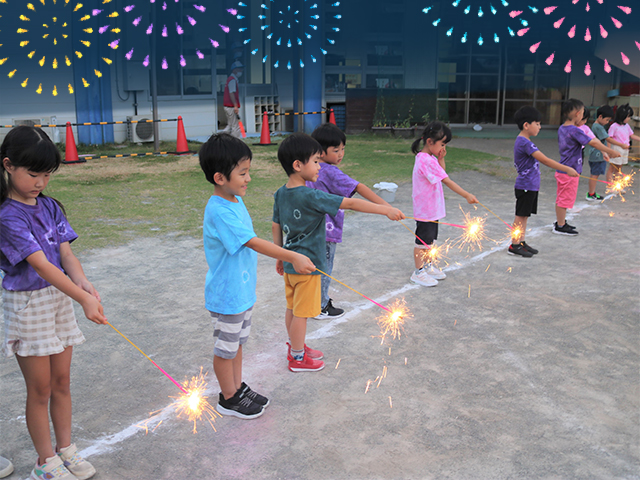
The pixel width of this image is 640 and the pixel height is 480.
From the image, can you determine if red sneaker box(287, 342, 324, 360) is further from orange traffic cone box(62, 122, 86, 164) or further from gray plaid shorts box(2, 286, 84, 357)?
orange traffic cone box(62, 122, 86, 164)

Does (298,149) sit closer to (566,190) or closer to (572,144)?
(566,190)

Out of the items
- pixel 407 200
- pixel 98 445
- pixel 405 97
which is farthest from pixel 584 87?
pixel 98 445

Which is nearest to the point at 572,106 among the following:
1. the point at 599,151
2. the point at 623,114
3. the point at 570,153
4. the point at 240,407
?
the point at 570,153

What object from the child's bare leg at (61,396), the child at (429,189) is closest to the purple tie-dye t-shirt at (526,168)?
the child at (429,189)

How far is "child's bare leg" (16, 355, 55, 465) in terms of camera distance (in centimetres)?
255

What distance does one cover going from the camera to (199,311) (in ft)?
15.3

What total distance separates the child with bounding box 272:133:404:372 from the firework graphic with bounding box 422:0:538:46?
1696 centimetres

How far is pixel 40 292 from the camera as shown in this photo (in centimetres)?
255

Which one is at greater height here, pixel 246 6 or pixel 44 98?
pixel 246 6

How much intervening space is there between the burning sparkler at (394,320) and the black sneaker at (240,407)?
122 centimetres

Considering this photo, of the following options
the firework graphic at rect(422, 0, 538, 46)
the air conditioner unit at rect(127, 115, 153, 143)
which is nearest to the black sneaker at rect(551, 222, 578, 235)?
the air conditioner unit at rect(127, 115, 153, 143)

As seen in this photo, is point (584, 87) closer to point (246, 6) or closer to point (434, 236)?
point (246, 6)

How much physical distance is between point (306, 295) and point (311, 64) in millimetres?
15169

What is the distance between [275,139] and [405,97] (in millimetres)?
4679
